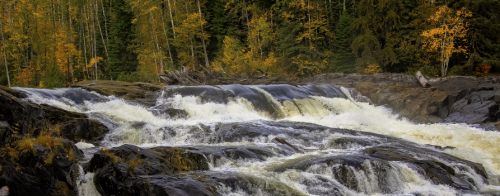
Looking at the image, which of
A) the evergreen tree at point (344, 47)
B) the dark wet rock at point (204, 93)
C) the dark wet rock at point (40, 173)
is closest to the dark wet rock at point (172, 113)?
the dark wet rock at point (204, 93)

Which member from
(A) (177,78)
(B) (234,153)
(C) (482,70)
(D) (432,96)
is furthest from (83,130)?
(C) (482,70)

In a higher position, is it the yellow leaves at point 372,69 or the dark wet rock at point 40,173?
the yellow leaves at point 372,69

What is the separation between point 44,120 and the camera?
841 cm

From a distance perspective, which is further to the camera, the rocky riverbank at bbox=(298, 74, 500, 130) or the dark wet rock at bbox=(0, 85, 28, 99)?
the rocky riverbank at bbox=(298, 74, 500, 130)

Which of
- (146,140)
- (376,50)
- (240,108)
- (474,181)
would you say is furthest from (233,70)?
(474,181)

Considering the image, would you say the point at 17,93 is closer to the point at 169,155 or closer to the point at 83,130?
the point at 83,130

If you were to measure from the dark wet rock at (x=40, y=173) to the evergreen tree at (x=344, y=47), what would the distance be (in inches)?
993

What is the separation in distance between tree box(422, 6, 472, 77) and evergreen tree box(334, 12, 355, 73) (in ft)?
22.2

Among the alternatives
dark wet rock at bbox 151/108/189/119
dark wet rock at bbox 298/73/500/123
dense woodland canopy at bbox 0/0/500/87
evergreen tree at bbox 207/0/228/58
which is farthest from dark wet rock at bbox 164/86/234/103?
evergreen tree at bbox 207/0/228/58

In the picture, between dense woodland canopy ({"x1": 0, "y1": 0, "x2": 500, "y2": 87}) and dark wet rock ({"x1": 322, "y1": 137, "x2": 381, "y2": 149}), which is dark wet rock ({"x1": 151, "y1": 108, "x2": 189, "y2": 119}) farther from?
dense woodland canopy ({"x1": 0, "y1": 0, "x2": 500, "y2": 87})

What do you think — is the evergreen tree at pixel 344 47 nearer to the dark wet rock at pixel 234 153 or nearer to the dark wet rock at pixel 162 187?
the dark wet rock at pixel 234 153

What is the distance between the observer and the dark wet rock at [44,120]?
6.94 meters

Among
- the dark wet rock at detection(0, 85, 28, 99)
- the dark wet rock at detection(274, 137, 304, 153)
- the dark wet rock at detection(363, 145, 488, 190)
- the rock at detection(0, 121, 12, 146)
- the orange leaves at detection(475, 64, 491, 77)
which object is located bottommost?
the dark wet rock at detection(363, 145, 488, 190)

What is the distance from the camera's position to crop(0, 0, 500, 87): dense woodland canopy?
2264 centimetres
